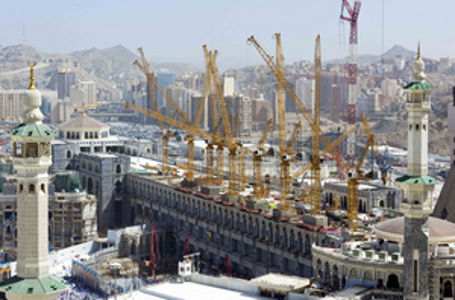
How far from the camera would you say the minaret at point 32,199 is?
715 inches

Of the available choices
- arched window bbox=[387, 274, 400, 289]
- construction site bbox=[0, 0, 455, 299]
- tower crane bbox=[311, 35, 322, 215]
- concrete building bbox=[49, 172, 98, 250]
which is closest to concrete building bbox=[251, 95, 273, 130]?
construction site bbox=[0, 0, 455, 299]

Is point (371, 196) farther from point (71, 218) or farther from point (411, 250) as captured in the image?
point (411, 250)

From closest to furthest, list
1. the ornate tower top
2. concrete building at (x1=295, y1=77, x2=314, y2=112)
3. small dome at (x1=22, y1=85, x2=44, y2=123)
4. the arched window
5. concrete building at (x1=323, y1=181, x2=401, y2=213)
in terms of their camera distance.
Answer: the ornate tower top → small dome at (x1=22, y1=85, x2=44, y2=123) → the arched window → concrete building at (x1=323, y1=181, x2=401, y2=213) → concrete building at (x1=295, y1=77, x2=314, y2=112)

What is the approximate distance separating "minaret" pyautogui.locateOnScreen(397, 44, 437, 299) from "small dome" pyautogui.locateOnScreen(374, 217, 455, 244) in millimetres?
3633

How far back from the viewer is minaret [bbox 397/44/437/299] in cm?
2645

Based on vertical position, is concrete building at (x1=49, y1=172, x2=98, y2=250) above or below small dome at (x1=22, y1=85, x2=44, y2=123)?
below

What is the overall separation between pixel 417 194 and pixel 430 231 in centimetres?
505

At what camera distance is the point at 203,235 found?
5709 cm

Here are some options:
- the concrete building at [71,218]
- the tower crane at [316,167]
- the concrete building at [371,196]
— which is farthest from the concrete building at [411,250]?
→ the concrete building at [71,218]

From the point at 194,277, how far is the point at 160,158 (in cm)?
4926

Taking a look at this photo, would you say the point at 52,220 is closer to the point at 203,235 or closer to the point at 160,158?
the point at 203,235

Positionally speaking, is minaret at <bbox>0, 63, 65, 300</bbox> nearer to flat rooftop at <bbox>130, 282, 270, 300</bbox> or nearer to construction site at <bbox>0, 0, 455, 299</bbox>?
construction site at <bbox>0, 0, 455, 299</bbox>

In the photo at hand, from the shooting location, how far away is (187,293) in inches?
1235

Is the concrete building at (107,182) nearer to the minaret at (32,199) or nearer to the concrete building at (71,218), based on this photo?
the concrete building at (71,218)
